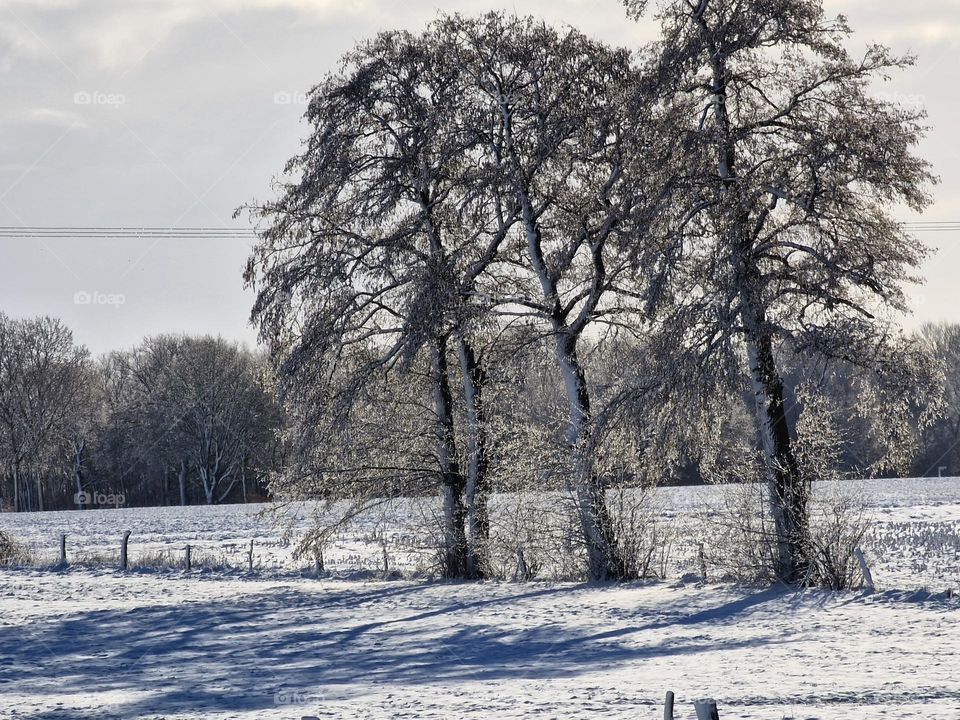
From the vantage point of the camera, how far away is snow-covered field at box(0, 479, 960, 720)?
11734 mm

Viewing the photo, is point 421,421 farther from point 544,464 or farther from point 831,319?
point 831,319

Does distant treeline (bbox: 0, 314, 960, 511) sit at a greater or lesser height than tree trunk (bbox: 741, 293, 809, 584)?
greater

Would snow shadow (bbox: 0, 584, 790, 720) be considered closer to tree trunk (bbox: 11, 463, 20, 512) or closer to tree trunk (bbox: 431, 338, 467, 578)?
tree trunk (bbox: 431, 338, 467, 578)

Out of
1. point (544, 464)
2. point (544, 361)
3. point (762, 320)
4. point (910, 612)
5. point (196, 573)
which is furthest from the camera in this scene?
point (196, 573)

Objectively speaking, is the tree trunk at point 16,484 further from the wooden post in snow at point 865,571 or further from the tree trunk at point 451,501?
the wooden post in snow at point 865,571

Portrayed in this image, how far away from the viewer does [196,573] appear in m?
29.2

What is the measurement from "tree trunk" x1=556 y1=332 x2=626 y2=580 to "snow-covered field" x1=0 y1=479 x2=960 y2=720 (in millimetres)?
843

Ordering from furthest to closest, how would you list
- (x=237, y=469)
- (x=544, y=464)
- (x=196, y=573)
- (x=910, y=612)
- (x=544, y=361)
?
(x=237, y=469)
(x=196, y=573)
(x=544, y=361)
(x=544, y=464)
(x=910, y=612)

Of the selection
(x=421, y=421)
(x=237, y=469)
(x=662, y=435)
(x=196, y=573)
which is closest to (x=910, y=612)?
(x=662, y=435)

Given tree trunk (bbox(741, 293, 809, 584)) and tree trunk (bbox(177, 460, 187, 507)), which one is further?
tree trunk (bbox(177, 460, 187, 507))

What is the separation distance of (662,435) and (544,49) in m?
9.09

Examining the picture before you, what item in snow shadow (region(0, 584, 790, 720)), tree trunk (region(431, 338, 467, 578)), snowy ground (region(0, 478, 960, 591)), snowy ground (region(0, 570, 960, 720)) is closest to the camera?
snowy ground (region(0, 570, 960, 720))

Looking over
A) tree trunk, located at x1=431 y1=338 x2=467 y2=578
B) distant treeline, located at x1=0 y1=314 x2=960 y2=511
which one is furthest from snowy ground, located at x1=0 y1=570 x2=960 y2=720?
distant treeline, located at x1=0 y1=314 x2=960 y2=511

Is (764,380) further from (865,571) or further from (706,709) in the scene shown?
(706,709)
